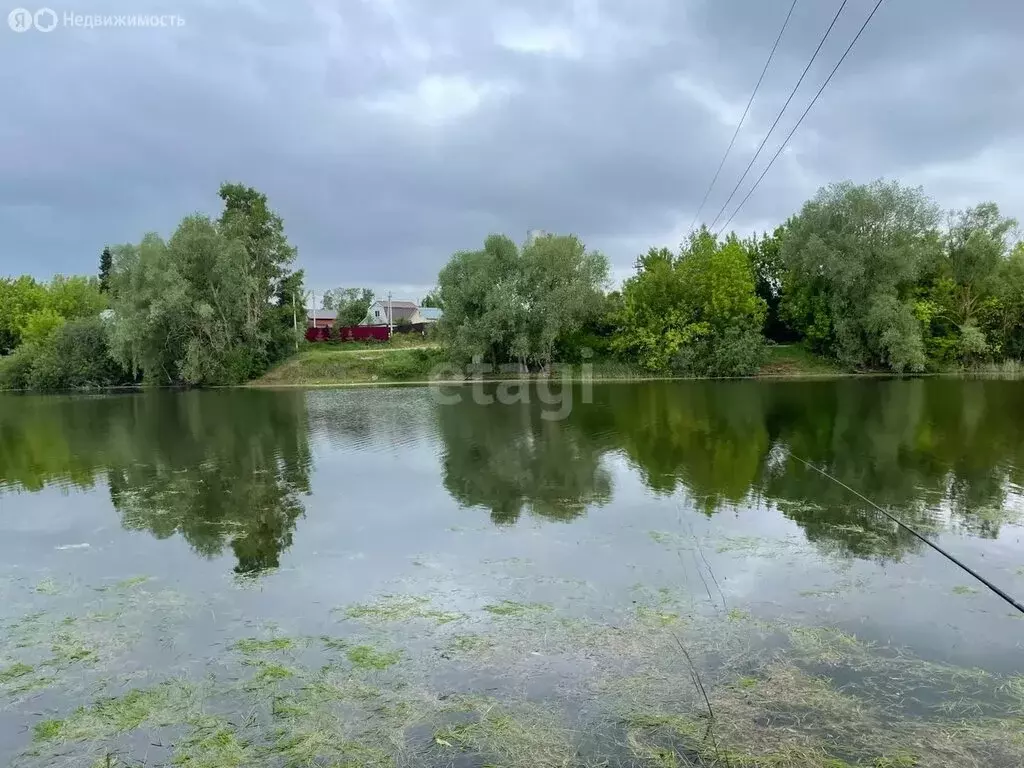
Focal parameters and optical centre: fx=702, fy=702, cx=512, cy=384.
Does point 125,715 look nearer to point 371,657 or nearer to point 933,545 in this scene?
point 371,657

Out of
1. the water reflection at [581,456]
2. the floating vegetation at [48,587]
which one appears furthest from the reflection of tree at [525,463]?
the floating vegetation at [48,587]

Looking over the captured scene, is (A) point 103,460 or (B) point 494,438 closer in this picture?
(A) point 103,460

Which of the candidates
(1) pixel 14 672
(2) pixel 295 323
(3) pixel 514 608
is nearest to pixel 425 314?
(2) pixel 295 323

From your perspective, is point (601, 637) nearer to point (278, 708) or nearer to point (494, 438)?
point (278, 708)

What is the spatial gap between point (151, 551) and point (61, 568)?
1.22 meters

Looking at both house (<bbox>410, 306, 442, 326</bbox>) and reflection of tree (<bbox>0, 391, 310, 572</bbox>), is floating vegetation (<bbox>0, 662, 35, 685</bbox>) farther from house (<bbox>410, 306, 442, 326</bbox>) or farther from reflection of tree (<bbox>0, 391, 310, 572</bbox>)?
house (<bbox>410, 306, 442, 326</bbox>)

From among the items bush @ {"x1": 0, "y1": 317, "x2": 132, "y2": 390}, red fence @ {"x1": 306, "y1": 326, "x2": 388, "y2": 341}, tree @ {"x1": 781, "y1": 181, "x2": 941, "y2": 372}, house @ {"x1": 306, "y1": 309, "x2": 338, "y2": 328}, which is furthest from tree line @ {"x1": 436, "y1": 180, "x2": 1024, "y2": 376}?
house @ {"x1": 306, "y1": 309, "x2": 338, "y2": 328}

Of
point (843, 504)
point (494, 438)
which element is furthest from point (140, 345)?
point (843, 504)

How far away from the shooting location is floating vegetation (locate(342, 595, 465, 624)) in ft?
26.7

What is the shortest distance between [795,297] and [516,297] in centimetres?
2168

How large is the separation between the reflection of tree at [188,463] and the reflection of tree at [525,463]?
12.6 ft

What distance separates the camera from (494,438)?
73.0 ft

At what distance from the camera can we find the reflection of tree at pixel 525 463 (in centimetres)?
1373

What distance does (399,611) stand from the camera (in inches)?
330
